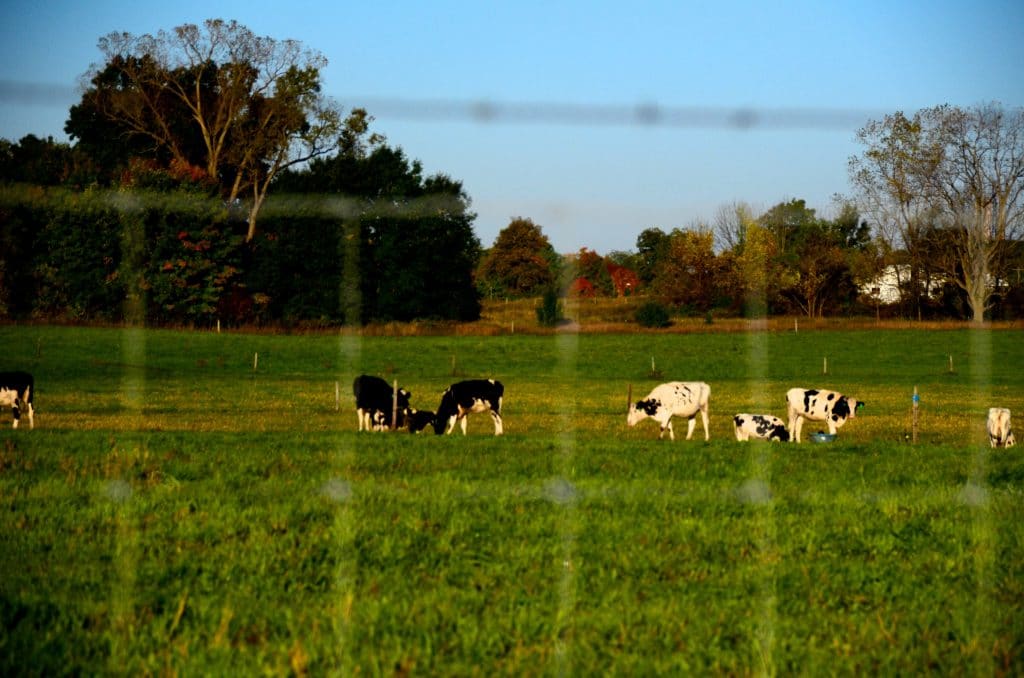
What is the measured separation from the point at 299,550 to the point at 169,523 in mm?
1564

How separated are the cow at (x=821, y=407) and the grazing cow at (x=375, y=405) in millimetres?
9064

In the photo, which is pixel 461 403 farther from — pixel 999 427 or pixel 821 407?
pixel 999 427

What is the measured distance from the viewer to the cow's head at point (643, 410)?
2612 centimetres

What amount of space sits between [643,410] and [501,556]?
682 inches

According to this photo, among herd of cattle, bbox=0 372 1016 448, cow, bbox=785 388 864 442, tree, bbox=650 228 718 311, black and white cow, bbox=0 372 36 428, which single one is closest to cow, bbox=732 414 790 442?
herd of cattle, bbox=0 372 1016 448

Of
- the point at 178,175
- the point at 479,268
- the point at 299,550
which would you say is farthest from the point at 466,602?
the point at 479,268

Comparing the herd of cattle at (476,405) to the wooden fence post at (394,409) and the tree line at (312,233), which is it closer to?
the wooden fence post at (394,409)

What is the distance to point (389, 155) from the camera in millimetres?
80875

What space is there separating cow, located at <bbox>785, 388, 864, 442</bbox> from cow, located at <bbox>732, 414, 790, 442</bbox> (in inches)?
89.9

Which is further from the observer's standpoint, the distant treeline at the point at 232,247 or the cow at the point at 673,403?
the distant treeline at the point at 232,247

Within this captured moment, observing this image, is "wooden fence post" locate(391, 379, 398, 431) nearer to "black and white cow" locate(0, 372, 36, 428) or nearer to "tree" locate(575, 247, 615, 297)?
"black and white cow" locate(0, 372, 36, 428)

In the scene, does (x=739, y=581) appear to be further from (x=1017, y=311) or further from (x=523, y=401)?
(x=1017, y=311)

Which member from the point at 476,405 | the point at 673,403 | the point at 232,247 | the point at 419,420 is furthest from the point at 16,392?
the point at 232,247

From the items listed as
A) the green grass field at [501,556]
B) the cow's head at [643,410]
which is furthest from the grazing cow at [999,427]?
the cow's head at [643,410]
